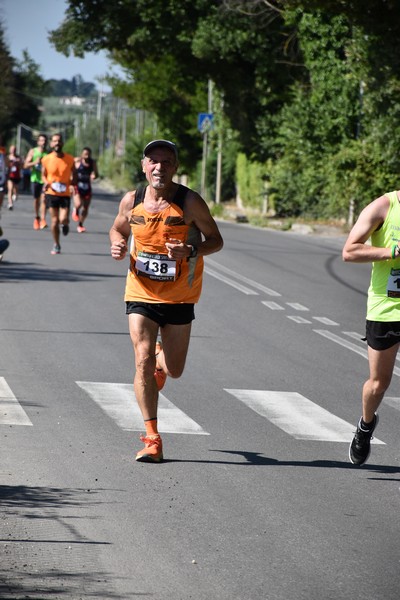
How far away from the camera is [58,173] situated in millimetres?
21797

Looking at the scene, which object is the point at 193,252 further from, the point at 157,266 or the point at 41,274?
the point at 41,274

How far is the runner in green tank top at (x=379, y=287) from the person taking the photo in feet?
24.6

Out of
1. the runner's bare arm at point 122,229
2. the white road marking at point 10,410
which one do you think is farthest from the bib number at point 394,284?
the white road marking at point 10,410

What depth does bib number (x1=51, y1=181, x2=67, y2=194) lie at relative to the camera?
21.4 metres

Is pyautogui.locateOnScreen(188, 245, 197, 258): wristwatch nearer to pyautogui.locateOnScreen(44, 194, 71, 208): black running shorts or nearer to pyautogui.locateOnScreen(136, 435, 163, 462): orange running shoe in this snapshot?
pyautogui.locateOnScreen(136, 435, 163, 462): orange running shoe

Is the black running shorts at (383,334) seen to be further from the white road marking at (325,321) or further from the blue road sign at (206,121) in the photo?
the blue road sign at (206,121)

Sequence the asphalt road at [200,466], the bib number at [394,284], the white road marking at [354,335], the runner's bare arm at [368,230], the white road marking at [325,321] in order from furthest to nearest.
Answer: the white road marking at [325,321], the white road marking at [354,335], the bib number at [394,284], the runner's bare arm at [368,230], the asphalt road at [200,466]

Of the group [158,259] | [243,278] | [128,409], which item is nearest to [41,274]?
[243,278]

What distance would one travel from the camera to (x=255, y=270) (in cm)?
2134

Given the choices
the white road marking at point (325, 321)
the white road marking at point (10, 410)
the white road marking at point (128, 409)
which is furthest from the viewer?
the white road marking at point (325, 321)

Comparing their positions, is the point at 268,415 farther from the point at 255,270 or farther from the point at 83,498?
the point at 255,270

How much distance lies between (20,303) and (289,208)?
29136 mm

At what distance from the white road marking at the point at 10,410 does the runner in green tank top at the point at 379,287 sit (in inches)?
88.7

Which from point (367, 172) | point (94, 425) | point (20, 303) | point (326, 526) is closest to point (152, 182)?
point (94, 425)
